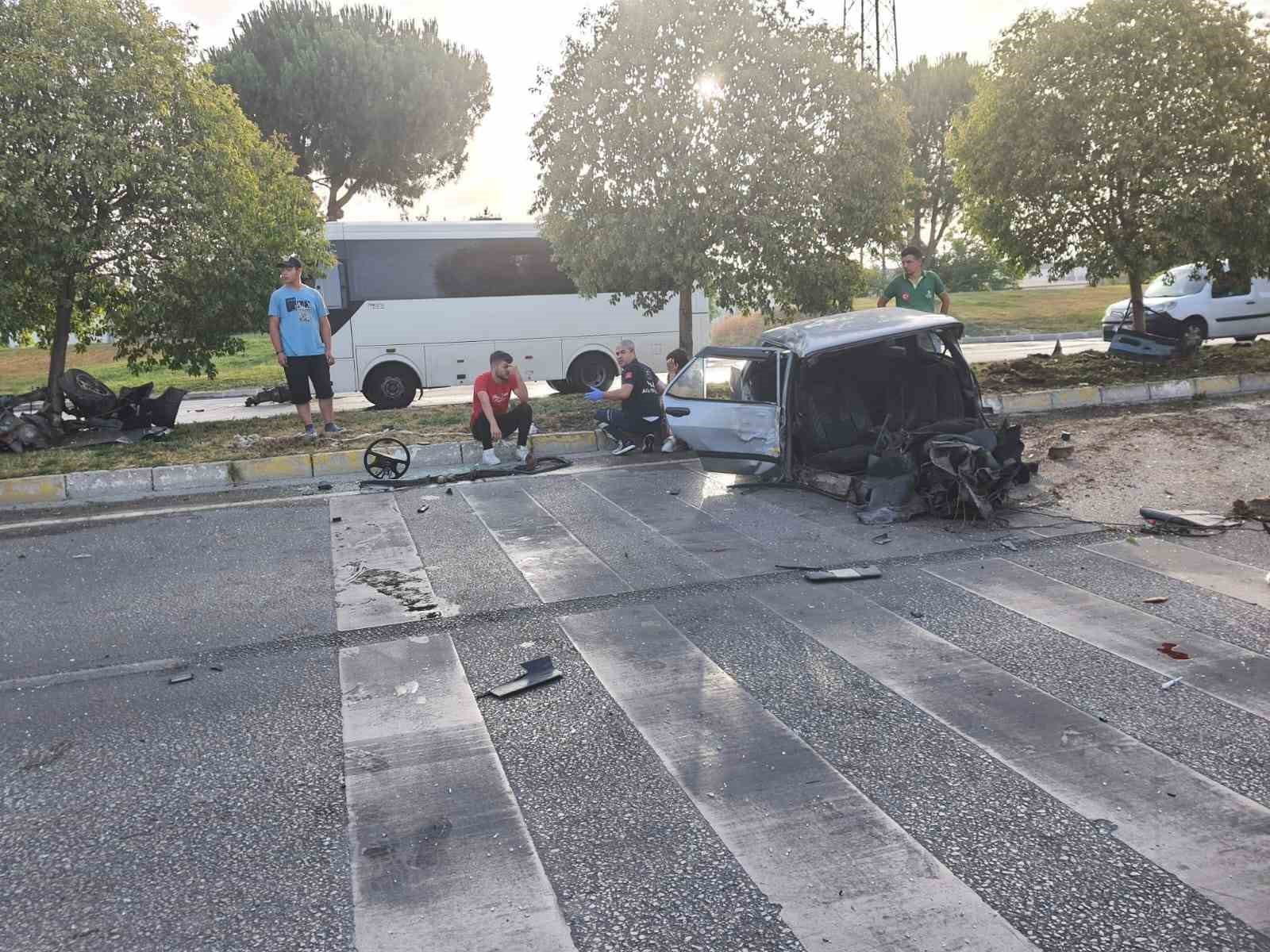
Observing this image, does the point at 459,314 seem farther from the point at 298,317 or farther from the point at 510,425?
the point at 510,425

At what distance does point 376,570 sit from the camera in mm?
6789

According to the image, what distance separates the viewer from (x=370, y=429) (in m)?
12.3

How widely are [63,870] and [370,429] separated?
30.4ft

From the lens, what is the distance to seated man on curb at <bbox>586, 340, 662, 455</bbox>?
10969 millimetres

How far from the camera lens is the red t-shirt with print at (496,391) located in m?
10.8

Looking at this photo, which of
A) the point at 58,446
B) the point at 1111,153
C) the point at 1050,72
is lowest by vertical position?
the point at 58,446

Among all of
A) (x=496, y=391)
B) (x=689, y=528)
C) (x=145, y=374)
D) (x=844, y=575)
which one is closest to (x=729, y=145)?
(x=496, y=391)

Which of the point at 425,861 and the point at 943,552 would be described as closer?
the point at 425,861

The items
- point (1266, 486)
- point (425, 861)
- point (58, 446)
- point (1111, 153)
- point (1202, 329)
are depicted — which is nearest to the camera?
point (425, 861)

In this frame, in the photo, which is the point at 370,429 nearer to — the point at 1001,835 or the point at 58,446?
the point at 58,446

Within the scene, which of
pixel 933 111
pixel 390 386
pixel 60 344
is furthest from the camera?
pixel 933 111

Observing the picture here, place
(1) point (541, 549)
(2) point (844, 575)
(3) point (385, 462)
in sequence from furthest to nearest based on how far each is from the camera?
(3) point (385, 462)
(1) point (541, 549)
(2) point (844, 575)

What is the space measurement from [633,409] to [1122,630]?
6.66 meters

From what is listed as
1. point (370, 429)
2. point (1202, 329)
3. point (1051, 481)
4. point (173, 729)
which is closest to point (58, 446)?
point (370, 429)
